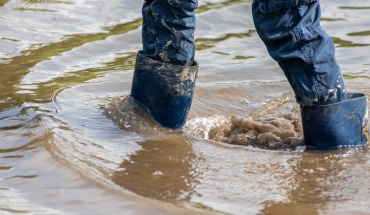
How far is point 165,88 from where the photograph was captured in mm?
3443

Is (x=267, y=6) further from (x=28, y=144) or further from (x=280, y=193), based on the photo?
(x=28, y=144)

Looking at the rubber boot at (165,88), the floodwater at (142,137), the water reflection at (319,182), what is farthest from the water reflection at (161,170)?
the water reflection at (319,182)

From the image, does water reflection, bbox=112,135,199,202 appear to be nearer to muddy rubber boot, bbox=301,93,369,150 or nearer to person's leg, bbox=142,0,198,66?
person's leg, bbox=142,0,198,66

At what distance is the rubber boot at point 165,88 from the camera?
11.3ft

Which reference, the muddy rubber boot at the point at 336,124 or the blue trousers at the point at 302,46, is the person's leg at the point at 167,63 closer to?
the blue trousers at the point at 302,46

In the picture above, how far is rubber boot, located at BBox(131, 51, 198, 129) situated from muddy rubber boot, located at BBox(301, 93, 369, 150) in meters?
0.54

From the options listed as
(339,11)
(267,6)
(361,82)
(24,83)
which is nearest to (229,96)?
(361,82)

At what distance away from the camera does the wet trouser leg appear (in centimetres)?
298

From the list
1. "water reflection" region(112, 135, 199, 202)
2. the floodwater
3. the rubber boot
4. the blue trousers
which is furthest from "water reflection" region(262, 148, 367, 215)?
the rubber boot

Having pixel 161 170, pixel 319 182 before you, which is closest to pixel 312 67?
pixel 319 182

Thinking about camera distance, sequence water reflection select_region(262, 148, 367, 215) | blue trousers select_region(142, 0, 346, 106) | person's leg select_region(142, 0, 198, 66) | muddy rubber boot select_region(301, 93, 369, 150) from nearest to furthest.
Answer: water reflection select_region(262, 148, 367, 215)
blue trousers select_region(142, 0, 346, 106)
muddy rubber boot select_region(301, 93, 369, 150)
person's leg select_region(142, 0, 198, 66)

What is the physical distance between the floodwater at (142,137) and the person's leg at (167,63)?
79 millimetres

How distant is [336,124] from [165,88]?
2.41 ft

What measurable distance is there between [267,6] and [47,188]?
1006mm
